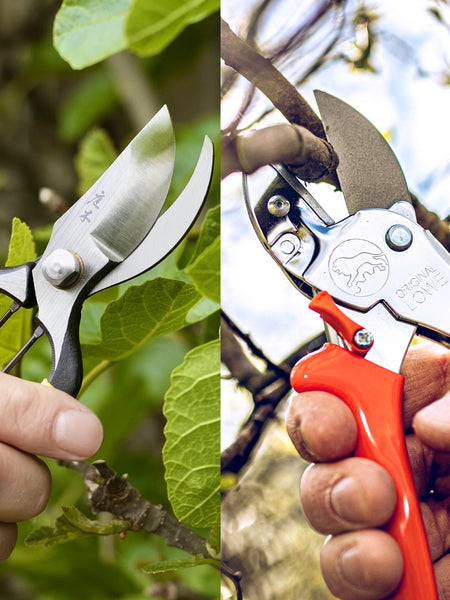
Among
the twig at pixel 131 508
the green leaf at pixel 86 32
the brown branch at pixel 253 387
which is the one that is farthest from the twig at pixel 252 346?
the green leaf at pixel 86 32

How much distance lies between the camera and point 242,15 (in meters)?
0.35

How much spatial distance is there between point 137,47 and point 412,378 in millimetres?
293

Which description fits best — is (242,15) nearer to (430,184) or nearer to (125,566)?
(430,184)

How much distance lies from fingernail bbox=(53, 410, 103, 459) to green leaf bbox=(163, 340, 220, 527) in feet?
0.16

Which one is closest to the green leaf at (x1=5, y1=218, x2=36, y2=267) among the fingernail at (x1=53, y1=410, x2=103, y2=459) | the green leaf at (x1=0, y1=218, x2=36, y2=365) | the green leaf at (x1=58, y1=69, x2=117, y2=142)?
the green leaf at (x1=0, y1=218, x2=36, y2=365)

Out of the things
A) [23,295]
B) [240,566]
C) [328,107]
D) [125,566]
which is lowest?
[125,566]


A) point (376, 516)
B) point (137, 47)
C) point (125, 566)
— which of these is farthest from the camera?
point (125, 566)

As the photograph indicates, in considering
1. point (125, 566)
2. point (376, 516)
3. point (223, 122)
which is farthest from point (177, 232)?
point (125, 566)

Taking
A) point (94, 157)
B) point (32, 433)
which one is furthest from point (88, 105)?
point (32, 433)

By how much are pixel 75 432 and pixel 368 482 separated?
139 millimetres

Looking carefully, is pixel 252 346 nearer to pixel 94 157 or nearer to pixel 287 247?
pixel 287 247

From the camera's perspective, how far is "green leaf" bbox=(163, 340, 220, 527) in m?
0.36

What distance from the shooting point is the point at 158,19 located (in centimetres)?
45

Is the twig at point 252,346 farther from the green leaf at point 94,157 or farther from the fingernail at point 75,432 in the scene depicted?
the green leaf at point 94,157
